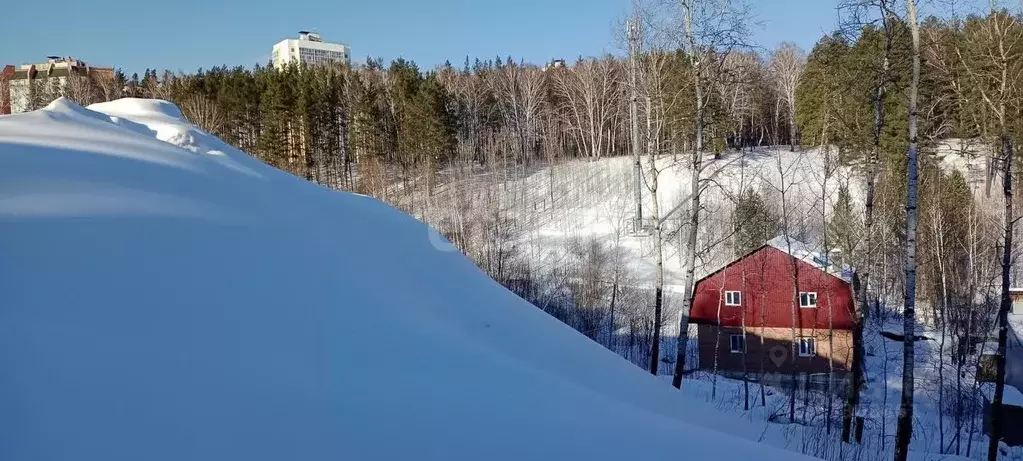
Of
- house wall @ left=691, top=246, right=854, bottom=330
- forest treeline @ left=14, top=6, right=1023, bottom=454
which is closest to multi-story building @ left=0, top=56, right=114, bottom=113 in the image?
forest treeline @ left=14, top=6, right=1023, bottom=454

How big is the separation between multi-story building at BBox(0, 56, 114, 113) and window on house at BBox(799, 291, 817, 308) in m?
30.8

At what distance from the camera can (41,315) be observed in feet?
7.66

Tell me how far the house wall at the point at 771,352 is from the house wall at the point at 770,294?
0.79 feet

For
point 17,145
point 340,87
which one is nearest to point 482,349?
point 17,145

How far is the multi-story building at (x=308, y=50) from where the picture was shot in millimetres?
79831

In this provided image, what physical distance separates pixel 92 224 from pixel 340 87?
35.8m

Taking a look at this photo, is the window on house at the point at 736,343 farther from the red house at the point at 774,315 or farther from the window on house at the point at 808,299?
the window on house at the point at 808,299

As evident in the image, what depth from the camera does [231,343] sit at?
2.72 metres

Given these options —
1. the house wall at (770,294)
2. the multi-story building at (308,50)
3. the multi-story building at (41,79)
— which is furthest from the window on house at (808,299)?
the multi-story building at (308,50)

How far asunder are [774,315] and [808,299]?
1.08m

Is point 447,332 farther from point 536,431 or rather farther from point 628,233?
point 628,233

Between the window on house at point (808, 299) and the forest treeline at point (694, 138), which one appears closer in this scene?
the forest treeline at point (694, 138)

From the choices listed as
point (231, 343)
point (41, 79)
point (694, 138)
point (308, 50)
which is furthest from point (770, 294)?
point (308, 50)

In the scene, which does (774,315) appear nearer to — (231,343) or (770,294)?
(770,294)
